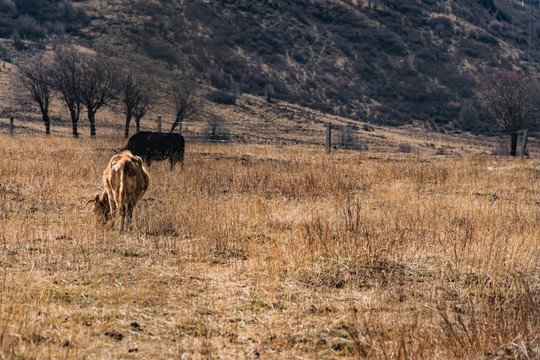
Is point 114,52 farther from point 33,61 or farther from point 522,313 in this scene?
point 522,313

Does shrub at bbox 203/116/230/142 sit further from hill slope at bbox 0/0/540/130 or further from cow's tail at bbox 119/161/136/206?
cow's tail at bbox 119/161/136/206

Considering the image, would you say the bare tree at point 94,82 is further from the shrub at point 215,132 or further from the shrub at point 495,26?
the shrub at point 495,26

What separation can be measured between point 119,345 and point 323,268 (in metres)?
2.42

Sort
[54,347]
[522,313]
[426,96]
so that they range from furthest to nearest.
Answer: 1. [426,96]
2. [522,313]
3. [54,347]

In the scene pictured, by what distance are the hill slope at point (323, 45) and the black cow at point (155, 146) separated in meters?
36.5

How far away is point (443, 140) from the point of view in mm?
43031

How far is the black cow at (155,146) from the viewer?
46.5 feet

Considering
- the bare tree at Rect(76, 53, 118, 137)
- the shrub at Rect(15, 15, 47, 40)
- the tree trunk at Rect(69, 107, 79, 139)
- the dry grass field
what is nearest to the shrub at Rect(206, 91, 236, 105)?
the bare tree at Rect(76, 53, 118, 137)

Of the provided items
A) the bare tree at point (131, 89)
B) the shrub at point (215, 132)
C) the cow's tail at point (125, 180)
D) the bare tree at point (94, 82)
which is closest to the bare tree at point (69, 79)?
the bare tree at point (94, 82)

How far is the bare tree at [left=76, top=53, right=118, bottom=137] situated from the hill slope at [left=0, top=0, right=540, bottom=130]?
1926cm

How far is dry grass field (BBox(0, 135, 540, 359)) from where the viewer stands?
3.56 m

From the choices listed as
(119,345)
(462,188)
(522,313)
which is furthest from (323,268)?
(462,188)

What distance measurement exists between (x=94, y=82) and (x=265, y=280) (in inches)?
976

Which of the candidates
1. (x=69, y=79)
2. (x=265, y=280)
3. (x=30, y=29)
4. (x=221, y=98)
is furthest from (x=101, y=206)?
(x=30, y=29)
